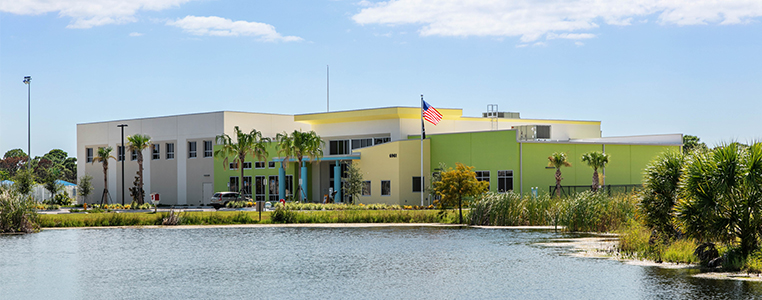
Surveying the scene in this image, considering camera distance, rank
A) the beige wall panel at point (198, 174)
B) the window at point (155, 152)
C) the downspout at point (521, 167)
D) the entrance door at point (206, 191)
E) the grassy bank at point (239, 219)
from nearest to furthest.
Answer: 1. the grassy bank at point (239, 219)
2. the downspout at point (521, 167)
3. the beige wall panel at point (198, 174)
4. the entrance door at point (206, 191)
5. the window at point (155, 152)

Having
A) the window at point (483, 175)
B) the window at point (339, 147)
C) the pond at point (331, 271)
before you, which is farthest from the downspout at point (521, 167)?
the pond at point (331, 271)

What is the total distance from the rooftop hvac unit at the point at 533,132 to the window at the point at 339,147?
14.6m

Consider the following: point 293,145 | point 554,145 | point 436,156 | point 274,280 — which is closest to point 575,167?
point 554,145

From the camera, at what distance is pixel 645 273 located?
18.3 meters

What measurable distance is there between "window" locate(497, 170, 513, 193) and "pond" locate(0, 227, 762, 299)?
2418 cm

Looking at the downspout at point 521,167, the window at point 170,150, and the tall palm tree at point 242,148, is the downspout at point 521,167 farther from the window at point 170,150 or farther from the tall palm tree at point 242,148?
the window at point 170,150

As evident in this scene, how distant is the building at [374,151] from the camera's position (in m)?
54.6

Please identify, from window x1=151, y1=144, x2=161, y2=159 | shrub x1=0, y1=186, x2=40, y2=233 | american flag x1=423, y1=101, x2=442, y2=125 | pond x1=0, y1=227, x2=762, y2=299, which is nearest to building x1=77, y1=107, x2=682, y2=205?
window x1=151, y1=144, x2=161, y2=159

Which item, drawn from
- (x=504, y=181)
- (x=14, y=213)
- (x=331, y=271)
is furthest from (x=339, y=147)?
(x=331, y=271)

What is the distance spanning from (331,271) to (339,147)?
47659 millimetres

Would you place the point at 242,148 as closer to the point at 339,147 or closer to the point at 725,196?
the point at 339,147

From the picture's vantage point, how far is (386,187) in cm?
5819

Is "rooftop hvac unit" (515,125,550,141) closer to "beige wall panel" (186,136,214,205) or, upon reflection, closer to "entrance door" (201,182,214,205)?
"beige wall panel" (186,136,214,205)

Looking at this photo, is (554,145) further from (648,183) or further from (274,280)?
(274,280)
